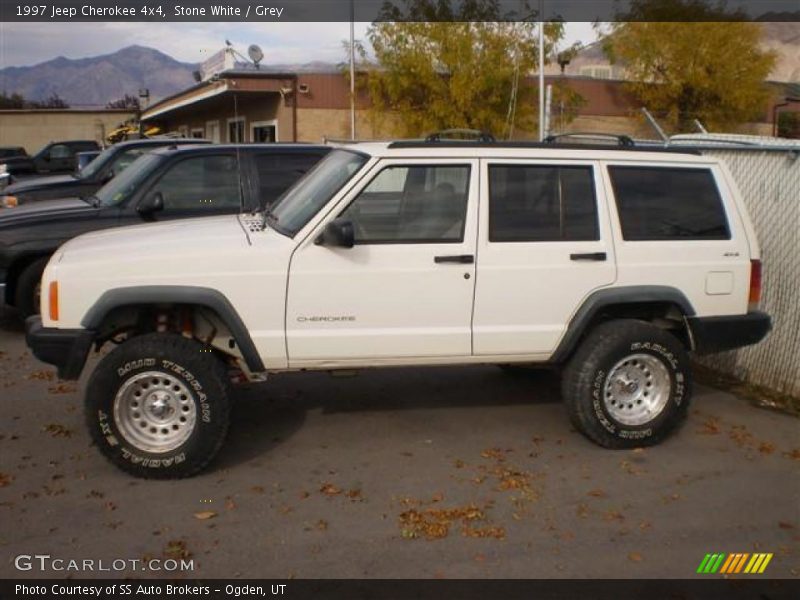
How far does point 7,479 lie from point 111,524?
100 cm

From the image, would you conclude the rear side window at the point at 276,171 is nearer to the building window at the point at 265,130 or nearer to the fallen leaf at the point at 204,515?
→ the fallen leaf at the point at 204,515

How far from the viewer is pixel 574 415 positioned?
5797mm

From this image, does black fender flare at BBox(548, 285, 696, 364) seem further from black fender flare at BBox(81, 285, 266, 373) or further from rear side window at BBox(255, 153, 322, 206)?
rear side window at BBox(255, 153, 322, 206)

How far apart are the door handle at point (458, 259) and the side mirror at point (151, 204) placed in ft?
12.4

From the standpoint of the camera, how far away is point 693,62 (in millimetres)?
22500

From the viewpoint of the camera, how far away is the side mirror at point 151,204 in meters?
8.18

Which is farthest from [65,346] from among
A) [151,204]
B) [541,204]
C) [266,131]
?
[266,131]

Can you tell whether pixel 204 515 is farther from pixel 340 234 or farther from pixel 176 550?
pixel 340 234

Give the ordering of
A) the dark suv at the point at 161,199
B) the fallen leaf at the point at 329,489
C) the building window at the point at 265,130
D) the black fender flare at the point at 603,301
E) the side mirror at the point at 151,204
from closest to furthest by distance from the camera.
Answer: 1. the fallen leaf at the point at 329,489
2. the black fender flare at the point at 603,301
3. the side mirror at the point at 151,204
4. the dark suv at the point at 161,199
5. the building window at the point at 265,130

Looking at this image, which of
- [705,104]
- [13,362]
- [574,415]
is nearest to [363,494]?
[574,415]

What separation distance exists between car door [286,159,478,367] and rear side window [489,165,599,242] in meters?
0.19

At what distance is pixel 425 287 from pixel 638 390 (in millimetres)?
1702

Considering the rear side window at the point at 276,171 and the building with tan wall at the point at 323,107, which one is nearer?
the rear side window at the point at 276,171
